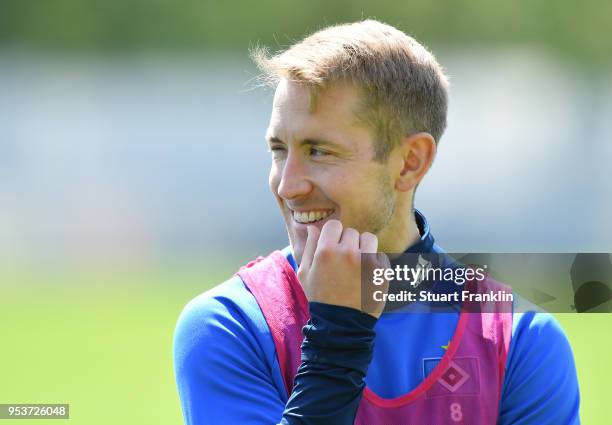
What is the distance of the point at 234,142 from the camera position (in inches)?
647

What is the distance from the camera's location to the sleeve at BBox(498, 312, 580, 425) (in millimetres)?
2135

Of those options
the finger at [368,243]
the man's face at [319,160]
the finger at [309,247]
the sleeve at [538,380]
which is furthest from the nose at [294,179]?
the sleeve at [538,380]

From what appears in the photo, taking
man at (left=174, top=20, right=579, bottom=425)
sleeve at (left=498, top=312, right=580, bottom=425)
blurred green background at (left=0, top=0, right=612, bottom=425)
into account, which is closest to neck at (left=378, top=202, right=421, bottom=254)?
man at (left=174, top=20, right=579, bottom=425)

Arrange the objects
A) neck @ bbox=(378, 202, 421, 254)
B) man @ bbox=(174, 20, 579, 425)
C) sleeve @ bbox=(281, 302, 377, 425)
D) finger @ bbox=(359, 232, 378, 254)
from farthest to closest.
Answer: neck @ bbox=(378, 202, 421, 254)
finger @ bbox=(359, 232, 378, 254)
man @ bbox=(174, 20, 579, 425)
sleeve @ bbox=(281, 302, 377, 425)

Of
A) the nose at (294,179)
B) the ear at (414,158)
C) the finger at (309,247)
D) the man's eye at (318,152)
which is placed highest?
the ear at (414,158)

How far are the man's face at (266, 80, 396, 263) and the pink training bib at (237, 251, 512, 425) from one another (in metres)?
0.14

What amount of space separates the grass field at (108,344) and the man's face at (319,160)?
14.1 feet

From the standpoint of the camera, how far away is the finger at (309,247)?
6.86ft

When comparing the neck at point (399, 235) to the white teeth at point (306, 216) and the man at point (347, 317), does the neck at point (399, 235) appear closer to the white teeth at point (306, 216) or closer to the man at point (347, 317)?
the man at point (347, 317)

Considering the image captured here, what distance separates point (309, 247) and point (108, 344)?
716 centimetres

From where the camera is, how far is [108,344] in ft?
29.2

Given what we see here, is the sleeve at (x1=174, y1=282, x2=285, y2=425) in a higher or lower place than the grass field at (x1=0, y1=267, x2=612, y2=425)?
lower

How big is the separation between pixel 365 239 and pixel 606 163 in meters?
13.9

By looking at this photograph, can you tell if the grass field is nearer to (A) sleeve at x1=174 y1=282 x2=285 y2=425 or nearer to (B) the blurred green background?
(B) the blurred green background
